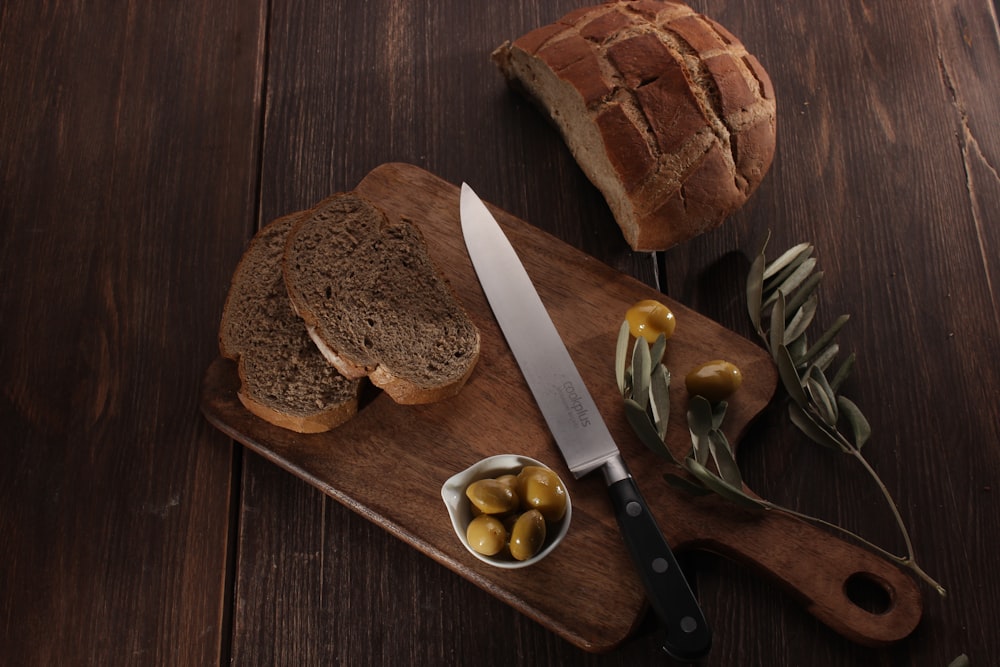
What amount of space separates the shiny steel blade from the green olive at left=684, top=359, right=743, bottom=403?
231 mm

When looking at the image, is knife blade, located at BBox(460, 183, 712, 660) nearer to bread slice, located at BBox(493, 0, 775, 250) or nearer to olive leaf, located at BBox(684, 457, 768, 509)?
olive leaf, located at BBox(684, 457, 768, 509)

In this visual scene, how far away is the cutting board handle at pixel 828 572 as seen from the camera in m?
1.69

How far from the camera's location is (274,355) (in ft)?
Answer: 6.04

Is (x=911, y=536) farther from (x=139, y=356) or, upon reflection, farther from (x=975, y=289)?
(x=139, y=356)

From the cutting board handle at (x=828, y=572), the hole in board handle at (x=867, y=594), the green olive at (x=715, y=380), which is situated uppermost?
the green olive at (x=715, y=380)

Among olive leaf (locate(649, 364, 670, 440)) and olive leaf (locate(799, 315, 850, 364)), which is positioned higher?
olive leaf (locate(799, 315, 850, 364))

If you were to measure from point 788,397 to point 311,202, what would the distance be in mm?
1317

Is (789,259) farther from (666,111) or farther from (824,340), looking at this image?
(666,111)

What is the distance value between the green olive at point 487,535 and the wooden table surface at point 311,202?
0.28 metres

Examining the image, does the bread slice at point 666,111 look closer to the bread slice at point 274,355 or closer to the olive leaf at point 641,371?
the olive leaf at point 641,371

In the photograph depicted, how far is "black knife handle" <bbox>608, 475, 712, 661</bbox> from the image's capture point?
61.9 inches

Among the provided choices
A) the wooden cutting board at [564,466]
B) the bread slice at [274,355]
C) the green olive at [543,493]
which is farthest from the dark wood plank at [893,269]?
the bread slice at [274,355]

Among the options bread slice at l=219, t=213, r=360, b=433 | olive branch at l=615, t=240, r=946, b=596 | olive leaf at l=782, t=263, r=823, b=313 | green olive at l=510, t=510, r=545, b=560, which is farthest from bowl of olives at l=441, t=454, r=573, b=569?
olive leaf at l=782, t=263, r=823, b=313

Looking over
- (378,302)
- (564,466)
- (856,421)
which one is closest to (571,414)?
(564,466)
